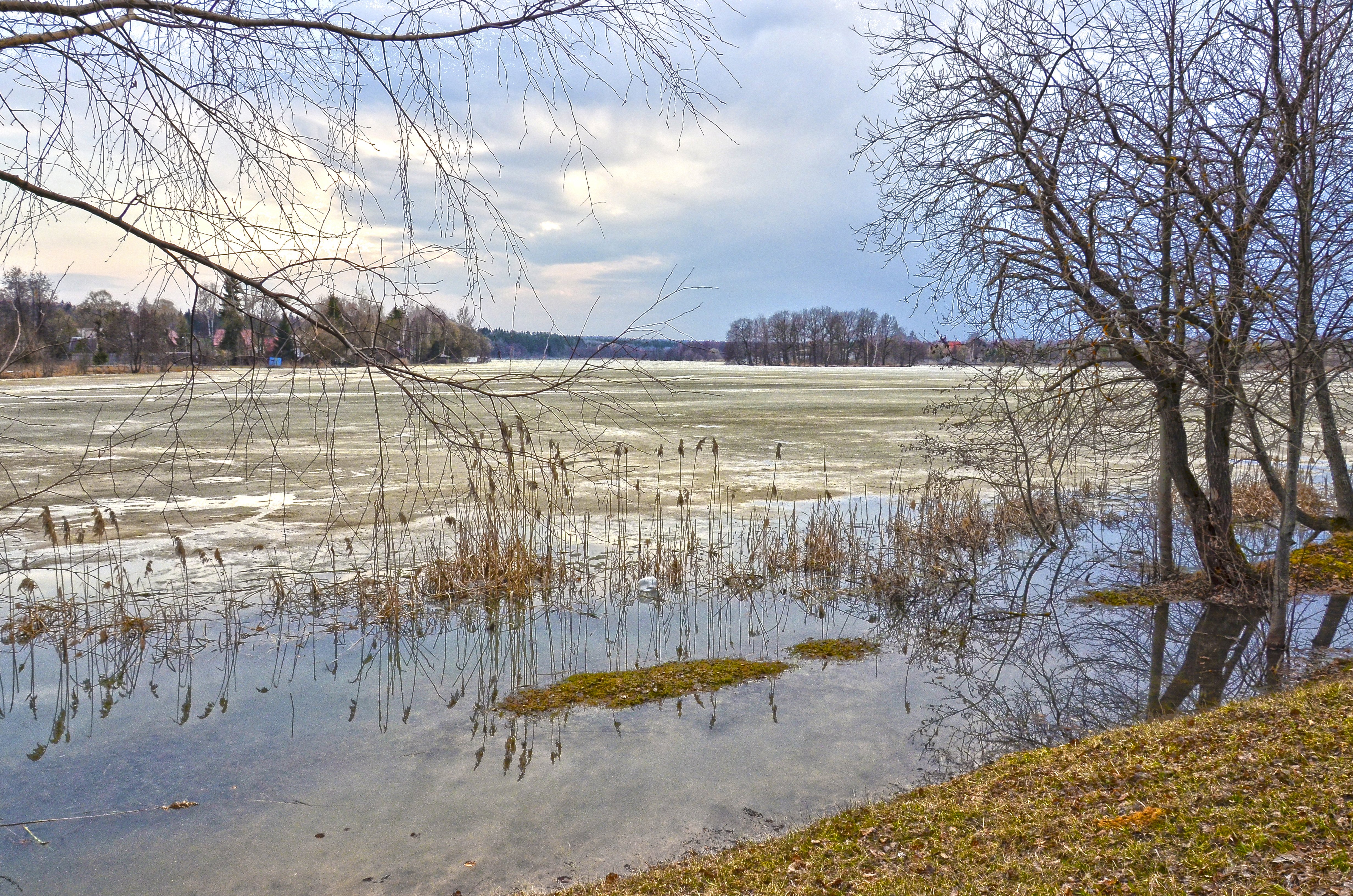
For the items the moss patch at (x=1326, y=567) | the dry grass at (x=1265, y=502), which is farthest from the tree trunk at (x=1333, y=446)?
the dry grass at (x=1265, y=502)

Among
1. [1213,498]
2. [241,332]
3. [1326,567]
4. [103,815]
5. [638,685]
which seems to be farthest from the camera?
[1326,567]

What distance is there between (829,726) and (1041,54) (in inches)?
244

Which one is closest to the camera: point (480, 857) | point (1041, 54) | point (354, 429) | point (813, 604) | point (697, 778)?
point (480, 857)

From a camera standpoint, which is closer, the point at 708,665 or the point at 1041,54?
the point at 708,665

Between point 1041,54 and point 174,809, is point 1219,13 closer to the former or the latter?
point 1041,54

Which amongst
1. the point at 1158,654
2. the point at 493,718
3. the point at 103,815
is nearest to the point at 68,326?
the point at 103,815

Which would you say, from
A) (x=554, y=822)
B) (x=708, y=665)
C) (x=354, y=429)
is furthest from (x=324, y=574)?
(x=354, y=429)

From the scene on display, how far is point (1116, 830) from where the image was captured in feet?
11.6

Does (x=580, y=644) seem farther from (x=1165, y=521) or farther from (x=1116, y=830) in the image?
(x=1165, y=521)

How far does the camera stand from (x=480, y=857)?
4.42 meters

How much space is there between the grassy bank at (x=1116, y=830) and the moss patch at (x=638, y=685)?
2233 mm

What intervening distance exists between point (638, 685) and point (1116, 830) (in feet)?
12.5

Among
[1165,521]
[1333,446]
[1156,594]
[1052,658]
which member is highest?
[1333,446]

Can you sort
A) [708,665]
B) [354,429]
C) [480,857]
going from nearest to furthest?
[480,857]
[708,665]
[354,429]
